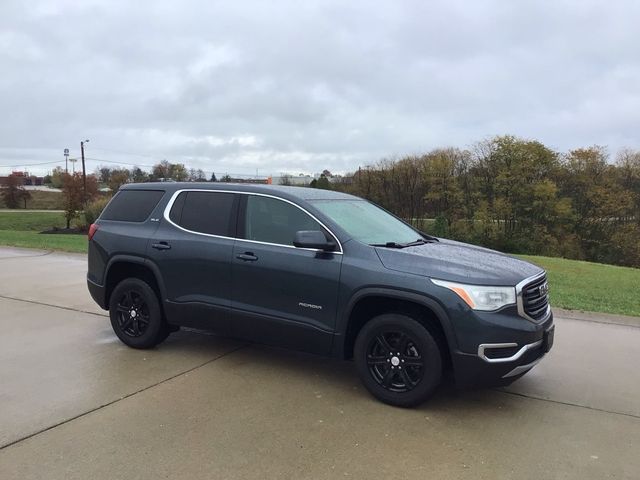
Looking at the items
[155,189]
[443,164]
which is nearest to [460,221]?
[443,164]

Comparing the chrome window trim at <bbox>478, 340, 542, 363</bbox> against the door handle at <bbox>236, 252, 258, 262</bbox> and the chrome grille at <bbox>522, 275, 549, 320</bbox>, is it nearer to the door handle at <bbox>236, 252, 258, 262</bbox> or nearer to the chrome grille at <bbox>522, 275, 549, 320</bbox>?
the chrome grille at <bbox>522, 275, 549, 320</bbox>

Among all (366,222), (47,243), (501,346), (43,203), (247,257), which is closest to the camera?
(501,346)

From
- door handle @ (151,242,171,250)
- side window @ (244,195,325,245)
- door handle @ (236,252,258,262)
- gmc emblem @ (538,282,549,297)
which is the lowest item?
gmc emblem @ (538,282,549,297)

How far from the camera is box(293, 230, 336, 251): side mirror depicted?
173 inches

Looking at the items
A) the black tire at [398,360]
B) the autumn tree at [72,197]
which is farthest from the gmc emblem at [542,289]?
the autumn tree at [72,197]

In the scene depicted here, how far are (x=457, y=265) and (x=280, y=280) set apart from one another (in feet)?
5.00

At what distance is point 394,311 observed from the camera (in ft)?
14.4

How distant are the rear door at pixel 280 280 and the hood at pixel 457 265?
1.69 ft

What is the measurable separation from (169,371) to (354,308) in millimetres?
1927

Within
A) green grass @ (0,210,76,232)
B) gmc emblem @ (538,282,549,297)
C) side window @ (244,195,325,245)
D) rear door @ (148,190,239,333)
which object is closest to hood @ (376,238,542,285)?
gmc emblem @ (538,282,549,297)

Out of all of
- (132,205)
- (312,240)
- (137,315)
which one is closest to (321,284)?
(312,240)

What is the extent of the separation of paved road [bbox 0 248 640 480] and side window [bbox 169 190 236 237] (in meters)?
1.33

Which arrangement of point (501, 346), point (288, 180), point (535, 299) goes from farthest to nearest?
1. point (288, 180)
2. point (535, 299)
3. point (501, 346)

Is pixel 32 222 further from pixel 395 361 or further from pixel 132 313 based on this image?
pixel 395 361
